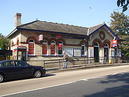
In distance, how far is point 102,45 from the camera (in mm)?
28688

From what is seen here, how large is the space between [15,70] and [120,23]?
2698 cm

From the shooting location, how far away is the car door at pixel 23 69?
1416cm

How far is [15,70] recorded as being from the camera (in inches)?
547

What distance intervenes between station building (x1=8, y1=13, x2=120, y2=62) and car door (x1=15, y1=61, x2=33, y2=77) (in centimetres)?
762

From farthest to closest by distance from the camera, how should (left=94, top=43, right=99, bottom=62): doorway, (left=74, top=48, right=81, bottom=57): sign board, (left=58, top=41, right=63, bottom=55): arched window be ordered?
(left=94, top=43, right=99, bottom=62): doorway
(left=74, top=48, right=81, bottom=57): sign board
(left=58, top=41, right=63, bottom=55): arched window

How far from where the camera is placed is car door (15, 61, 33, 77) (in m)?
14.2

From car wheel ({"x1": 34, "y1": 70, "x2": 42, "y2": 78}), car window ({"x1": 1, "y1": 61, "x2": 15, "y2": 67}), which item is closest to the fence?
car wheel ({"x1": 34, "y1": 70, "x2": 42, "y2": 78})

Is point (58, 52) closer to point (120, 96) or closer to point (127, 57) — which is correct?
point (127, 57)

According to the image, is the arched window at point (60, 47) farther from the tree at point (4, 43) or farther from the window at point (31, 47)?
the tree at point (4, 43)

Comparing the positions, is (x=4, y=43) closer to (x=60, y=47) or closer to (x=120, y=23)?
(x=60, y=47)

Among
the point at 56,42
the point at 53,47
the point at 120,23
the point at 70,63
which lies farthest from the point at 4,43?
the point at 120,23

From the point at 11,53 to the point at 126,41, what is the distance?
62.4ft

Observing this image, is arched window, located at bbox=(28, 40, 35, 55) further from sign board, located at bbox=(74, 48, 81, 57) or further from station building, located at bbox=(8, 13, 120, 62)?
sign board, located at bbox=(74, 48, 81, 57)

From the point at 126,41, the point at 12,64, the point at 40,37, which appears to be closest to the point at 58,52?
the point at 40,37
